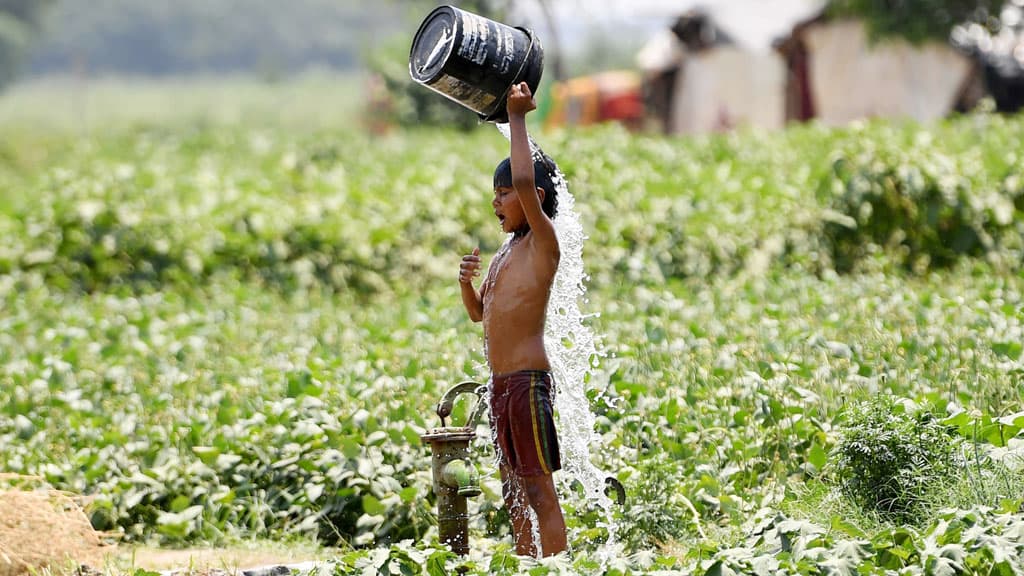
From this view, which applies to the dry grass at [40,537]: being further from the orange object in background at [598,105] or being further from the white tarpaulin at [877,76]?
the orange object in background at [598,105]

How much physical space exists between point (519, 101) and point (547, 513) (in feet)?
4.41

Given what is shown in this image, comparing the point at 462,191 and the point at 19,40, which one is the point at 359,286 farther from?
the point at 19,40

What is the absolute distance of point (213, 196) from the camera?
503 inches

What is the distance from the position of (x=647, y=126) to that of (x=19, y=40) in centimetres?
5805

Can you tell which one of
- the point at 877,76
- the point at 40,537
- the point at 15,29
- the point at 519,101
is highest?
the point at 15,29

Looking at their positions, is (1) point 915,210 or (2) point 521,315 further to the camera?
(1) point 915,210

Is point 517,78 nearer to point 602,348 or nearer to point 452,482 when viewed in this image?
point 452,482

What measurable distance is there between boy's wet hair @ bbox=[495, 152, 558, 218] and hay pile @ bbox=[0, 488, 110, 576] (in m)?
2.03

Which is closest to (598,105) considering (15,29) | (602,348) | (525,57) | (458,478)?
(602,348)

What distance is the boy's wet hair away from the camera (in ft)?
13.8

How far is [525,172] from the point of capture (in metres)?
4.04

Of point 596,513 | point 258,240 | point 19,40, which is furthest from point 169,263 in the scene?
point 19,40

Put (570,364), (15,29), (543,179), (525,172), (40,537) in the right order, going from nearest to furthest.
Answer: (525,172) → (543,179) → (40,537) → (570,364) → (15,29)

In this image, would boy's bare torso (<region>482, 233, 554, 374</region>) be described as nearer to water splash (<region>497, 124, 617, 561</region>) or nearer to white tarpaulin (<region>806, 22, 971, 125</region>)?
water splash (<region>497, 124, 617, 561</region>)
